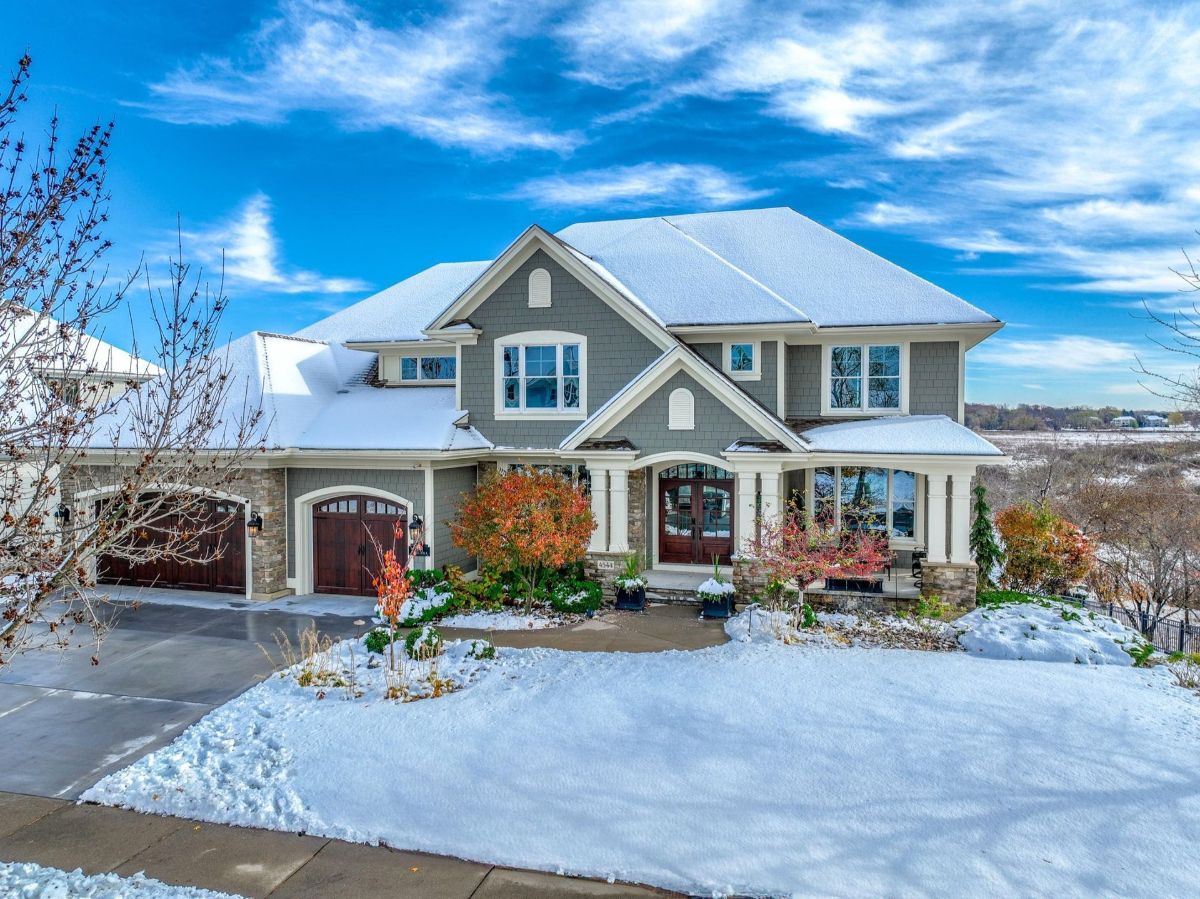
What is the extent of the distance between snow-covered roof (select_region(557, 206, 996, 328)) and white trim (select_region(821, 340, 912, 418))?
69cm

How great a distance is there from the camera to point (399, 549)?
16000 millimetres

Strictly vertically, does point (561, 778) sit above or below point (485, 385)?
below

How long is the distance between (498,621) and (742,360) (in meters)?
7.86

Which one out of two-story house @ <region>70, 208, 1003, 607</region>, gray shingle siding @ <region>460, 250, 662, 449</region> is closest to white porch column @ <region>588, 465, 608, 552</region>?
two-story house @ <region>70, 208, 1003, 607</region>

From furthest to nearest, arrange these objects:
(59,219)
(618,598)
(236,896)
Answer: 1. (618,598)
2. (236,896)
3. (59,219)

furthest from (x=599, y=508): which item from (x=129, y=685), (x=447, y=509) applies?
(x=129, y=685)

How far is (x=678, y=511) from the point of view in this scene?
16.8 m

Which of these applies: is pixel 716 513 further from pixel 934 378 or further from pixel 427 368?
pixel 427 368

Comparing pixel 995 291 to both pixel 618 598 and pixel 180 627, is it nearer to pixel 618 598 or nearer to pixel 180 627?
pixel 618 598

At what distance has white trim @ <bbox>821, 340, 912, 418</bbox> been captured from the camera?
634 inches

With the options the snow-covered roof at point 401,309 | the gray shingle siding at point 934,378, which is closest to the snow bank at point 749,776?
the gray shingle siding at point 934,378

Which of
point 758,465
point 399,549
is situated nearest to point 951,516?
point 758,465

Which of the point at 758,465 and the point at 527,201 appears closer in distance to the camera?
the point at 758,465

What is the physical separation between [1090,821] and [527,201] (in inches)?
879
